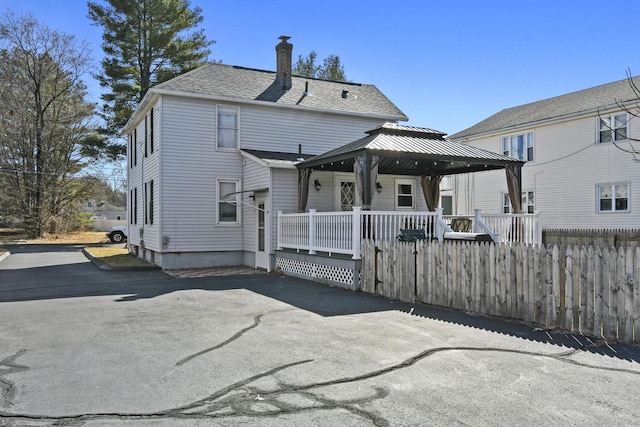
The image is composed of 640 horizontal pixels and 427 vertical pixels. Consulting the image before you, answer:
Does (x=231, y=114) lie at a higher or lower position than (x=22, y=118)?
lower

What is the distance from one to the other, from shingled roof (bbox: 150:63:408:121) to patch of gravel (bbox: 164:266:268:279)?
5.89 m

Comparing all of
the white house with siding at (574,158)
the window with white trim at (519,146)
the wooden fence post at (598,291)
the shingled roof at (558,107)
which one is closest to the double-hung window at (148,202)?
the wooden fence post at (598,291)

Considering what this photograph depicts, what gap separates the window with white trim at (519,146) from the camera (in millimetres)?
23891

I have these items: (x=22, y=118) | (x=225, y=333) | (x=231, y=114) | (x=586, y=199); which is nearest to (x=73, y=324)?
(x=225, y=333)

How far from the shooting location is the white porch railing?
11.6 meters

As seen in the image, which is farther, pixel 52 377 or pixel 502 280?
pixel 502 280

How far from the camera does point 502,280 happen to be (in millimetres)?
8039

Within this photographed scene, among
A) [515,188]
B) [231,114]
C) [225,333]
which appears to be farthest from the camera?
[231,114]

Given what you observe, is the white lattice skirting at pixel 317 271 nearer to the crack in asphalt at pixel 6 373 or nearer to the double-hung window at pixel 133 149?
the crack in asphalt at pixel 6 373

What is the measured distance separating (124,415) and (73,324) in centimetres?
427

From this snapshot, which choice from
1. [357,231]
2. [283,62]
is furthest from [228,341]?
[283,62]

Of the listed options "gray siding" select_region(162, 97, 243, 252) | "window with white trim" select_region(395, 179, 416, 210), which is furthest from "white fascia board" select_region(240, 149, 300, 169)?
"window with white trim" select_region(395, 179, 416, 210)

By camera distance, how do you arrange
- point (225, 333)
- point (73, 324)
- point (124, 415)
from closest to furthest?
1. point (124, 415)
2. point (225, 333)
3. point (73, 324)

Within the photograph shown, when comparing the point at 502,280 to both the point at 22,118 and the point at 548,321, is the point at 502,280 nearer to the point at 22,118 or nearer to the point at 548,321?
the point at 548,321
